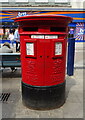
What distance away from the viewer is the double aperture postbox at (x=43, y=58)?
329cm

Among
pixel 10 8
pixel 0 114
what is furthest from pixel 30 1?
pixel 0 114

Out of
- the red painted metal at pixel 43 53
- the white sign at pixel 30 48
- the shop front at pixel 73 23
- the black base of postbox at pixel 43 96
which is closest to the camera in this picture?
the red painted metal at pixel 43 53

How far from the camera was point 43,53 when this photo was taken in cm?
337

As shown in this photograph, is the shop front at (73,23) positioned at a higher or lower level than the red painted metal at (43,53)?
higher

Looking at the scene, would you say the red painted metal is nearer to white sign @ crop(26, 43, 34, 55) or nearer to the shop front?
white sign @ crop(26, 43, 34, 55)

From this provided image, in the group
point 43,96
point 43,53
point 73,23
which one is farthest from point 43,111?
point 73,23

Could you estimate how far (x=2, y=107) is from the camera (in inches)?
149

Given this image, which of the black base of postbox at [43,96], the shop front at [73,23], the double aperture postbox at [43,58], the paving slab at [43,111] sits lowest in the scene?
the paving slab at [43,111]

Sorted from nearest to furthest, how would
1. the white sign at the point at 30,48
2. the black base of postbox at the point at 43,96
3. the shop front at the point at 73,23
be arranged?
the white sign at the point at 30,48 < the black base of postbox at the point at 43,96 < the shop front at the point at 73,23

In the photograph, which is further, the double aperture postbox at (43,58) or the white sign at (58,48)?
the white sign at (58,48)

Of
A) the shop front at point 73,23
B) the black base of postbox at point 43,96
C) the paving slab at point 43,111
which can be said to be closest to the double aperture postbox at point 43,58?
the black base of postbox at point 43,96

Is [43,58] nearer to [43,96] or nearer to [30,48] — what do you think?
[30,48]

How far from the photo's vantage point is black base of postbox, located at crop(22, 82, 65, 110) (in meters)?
3.55

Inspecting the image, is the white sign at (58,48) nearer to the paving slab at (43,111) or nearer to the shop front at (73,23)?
the paving slab at (43,111)
